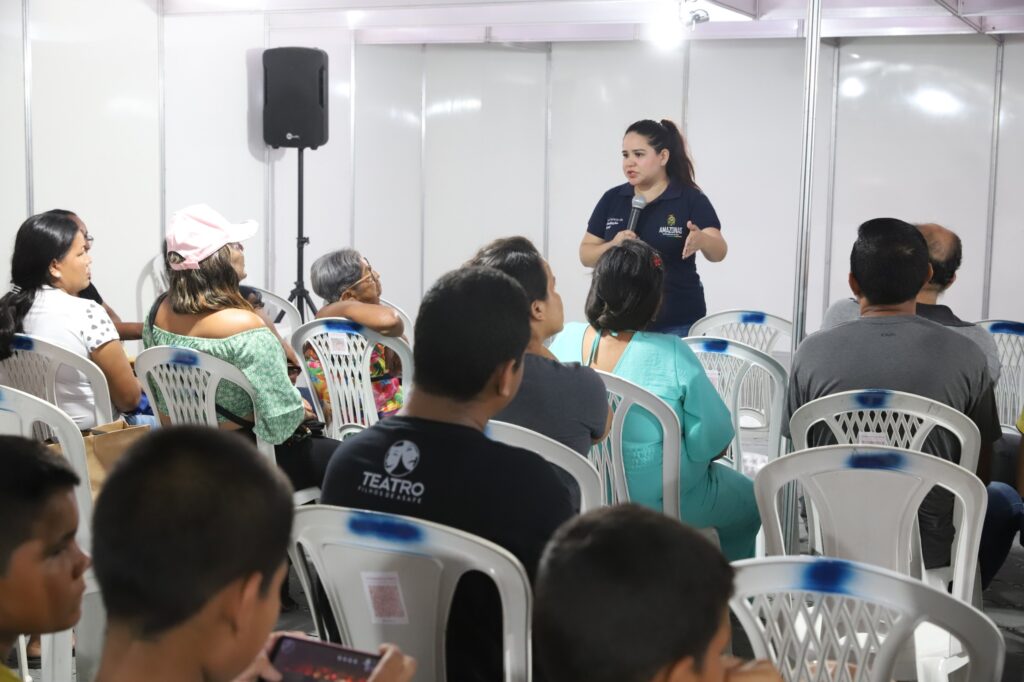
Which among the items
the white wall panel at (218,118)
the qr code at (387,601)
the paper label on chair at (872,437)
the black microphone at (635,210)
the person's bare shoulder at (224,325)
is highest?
the white wall panel at (218,118)

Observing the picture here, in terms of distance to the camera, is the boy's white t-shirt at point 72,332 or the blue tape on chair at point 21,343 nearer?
the blue tape on chair at point 21,343

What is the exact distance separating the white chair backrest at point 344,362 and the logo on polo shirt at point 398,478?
7.13 ft

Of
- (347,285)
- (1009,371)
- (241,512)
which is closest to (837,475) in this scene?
(241,512)

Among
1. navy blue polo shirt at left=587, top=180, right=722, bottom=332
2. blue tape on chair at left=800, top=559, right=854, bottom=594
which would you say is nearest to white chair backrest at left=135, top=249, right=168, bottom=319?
navy blue polo shirt at left=587, top=180, right=722, bottom=332

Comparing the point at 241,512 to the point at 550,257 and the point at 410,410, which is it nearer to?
the point at 410,410

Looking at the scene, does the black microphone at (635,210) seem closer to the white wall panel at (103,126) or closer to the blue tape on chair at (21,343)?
the blue tape on chair at (21,343)

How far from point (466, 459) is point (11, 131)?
447 centimetres

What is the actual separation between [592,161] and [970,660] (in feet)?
23.3

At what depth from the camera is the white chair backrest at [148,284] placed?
20.9ft

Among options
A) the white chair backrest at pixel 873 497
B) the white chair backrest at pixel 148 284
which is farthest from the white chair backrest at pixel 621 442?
the white chair backrest at pixel 148 284

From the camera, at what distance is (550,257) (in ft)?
28.0

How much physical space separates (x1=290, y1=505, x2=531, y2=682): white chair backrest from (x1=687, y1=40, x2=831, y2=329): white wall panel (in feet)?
21.6

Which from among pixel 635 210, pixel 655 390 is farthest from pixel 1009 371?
pixel 655 390

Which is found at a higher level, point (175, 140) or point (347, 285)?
point (175, 140)
